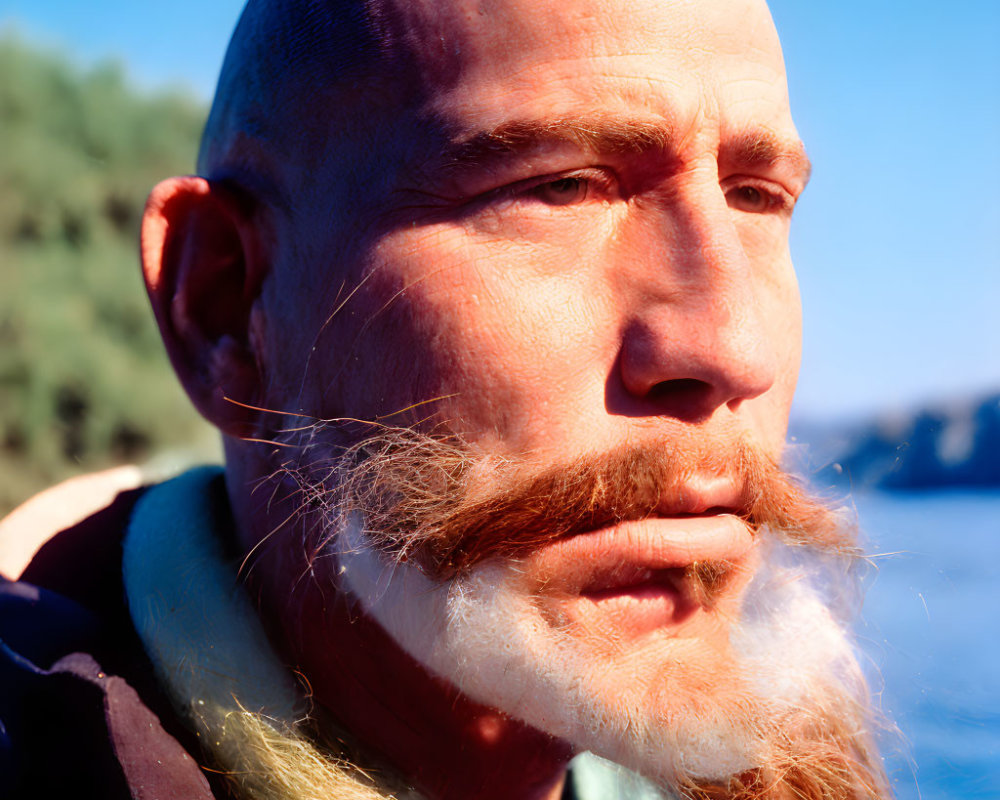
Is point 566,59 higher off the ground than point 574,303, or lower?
higher

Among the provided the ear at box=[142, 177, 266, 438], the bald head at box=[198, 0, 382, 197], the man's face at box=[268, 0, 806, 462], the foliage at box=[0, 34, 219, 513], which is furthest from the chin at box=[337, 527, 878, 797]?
the foliage at box=[0, 34, 219, 513]

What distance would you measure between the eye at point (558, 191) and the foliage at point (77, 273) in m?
7.78

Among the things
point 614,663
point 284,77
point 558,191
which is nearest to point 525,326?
point 558,191

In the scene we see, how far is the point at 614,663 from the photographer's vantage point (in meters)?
1.28

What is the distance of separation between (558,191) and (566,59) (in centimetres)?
19

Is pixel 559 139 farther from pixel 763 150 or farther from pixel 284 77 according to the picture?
pixel 284 77

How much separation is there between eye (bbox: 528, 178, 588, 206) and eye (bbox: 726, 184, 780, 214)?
32 cm

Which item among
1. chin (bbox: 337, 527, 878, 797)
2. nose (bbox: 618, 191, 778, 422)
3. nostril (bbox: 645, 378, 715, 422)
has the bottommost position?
chin (bbox: 337, 527, 878, 797)

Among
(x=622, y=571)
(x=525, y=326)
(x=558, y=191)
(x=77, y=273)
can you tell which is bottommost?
(x=622, y=571)

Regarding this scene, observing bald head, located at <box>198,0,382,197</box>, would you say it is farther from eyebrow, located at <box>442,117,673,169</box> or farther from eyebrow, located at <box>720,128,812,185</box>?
eyebrow, located at <box>720,128,812,185</box>

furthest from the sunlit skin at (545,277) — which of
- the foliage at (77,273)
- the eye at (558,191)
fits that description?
the foliage at (77,273)

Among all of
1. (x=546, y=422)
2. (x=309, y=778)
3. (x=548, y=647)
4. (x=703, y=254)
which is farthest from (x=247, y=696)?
(x=703, y=254)

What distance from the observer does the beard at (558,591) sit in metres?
1.27

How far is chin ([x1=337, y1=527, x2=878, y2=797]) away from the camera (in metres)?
1.28
